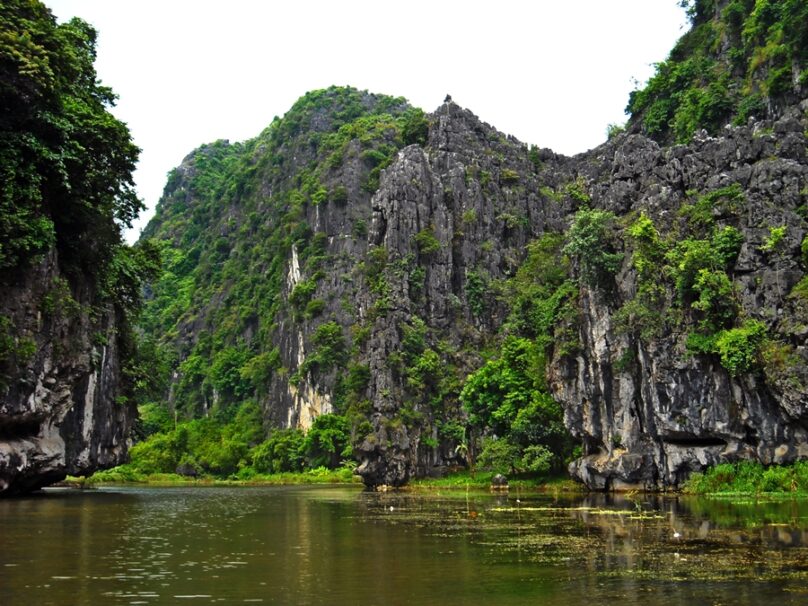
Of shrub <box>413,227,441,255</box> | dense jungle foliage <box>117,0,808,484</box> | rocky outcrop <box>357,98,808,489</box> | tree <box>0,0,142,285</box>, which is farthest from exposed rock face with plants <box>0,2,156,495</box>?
shrub <box>413,227,441,255</box>

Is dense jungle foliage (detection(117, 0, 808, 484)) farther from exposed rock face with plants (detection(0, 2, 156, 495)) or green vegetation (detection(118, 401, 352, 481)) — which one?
exposed rock face with plants (detection(0, 2, 156, 495))

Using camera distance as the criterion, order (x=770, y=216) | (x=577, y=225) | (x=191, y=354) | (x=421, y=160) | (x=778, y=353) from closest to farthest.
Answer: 1. (x=778, y=353)
2. (x=770, y=216)
3. (x=577, y=225)
4. (x=421, y=160)
5. (x=191, y=354)

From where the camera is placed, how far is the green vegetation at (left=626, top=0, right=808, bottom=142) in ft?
189

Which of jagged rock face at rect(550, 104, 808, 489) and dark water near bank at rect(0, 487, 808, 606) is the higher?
jagged rock face at rect(550, 104, 808, 489)

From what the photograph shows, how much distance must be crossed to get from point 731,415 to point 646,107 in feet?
151

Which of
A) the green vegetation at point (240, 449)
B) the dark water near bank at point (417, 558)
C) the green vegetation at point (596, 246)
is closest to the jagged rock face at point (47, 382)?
the dark water near bank at point (417, 558)

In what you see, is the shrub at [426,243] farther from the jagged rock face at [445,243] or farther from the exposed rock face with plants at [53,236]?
the exposed rock face with plants at [53,236]

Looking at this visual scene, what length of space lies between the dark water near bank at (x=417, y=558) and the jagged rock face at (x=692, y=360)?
11.2 m

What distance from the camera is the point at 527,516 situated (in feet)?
101

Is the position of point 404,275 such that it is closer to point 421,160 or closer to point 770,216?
point 421,160

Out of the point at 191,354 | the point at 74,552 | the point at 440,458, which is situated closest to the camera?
the point at 74,552

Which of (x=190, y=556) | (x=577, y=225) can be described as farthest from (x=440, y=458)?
(x=190, y=556)

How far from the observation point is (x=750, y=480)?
40.4m

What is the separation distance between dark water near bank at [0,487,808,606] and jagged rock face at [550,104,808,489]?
11197 millimetres
